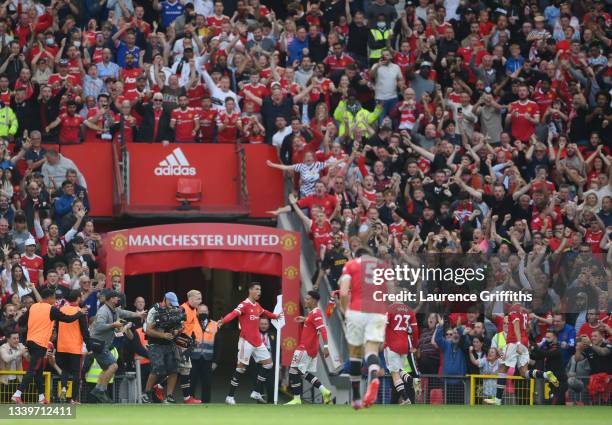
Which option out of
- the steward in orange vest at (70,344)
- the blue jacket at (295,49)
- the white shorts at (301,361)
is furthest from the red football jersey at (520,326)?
the blue jacket at (295,49)

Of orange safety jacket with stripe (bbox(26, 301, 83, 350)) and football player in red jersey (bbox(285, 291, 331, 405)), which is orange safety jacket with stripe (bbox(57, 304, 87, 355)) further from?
football player in red jersey (bbox(285, 291, 331, 405))

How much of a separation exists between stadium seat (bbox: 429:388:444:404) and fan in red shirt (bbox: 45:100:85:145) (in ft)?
28.4

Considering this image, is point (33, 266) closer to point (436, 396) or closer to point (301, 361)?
point (301, 361)

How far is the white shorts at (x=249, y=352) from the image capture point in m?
23.6

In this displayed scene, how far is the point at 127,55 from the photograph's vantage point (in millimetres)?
28891

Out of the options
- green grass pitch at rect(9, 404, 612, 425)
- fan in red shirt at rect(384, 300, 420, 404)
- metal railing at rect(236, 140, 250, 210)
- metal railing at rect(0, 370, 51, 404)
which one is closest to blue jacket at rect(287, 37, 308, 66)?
metal railing at rect(236, 140, 250, 210)

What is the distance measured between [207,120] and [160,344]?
668 cm

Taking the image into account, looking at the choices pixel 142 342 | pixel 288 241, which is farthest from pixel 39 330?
pixel 288 241

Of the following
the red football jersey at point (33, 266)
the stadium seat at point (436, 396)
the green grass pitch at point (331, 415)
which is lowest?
the green grass pitch at point (331, 415)

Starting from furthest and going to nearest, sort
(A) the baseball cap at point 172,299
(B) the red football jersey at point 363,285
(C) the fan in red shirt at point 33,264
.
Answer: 1. (C) the fan in red shirt at point 33,264
2. (A) the baseball cap at point 172,299
3. (B) the red football jersey at point 363,285

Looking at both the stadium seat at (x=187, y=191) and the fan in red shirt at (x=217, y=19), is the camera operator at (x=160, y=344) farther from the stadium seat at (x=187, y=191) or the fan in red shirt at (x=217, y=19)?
the fan in red shirt at (x=217, y=19)

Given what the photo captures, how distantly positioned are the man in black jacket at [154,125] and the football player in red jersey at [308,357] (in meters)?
6.31

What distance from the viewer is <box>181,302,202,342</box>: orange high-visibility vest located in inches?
935

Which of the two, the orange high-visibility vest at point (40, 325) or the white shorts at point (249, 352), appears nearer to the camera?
the orange high-visibility vest at point (40, 325)
